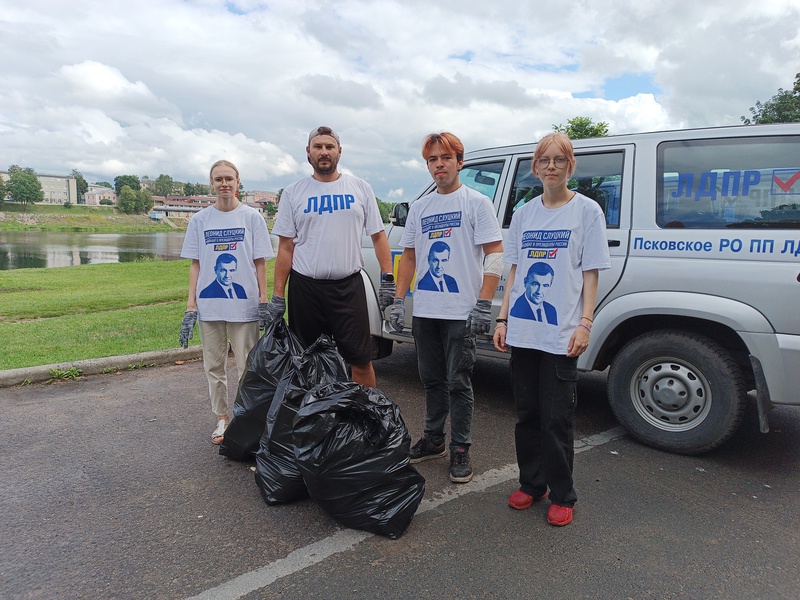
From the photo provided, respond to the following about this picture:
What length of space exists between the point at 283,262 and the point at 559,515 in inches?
84.9

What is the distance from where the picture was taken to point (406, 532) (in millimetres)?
2654

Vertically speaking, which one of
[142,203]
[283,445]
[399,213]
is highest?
[142,203]

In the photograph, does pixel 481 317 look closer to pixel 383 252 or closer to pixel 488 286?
pixel 488 286

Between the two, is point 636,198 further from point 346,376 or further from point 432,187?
point 346,376

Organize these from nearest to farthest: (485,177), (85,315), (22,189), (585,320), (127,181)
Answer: (585,320) < (485,177) < (85,315) < (22,189) < (127,181)

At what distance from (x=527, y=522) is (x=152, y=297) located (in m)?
9.96

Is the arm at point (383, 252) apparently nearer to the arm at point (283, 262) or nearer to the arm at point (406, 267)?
the arm at point (406, 267)

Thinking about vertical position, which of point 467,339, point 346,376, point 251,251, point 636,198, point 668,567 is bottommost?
point 668,567

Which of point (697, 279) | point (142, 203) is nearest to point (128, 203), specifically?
point (142, 203)

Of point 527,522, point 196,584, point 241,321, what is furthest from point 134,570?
point 527,522

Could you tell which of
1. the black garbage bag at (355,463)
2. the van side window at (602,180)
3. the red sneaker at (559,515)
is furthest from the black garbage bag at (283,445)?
the van side window at (602,180)

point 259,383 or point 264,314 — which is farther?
point 264,314

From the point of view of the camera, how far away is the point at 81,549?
8.23 feet

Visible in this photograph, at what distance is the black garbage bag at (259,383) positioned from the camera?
10.4 feet
